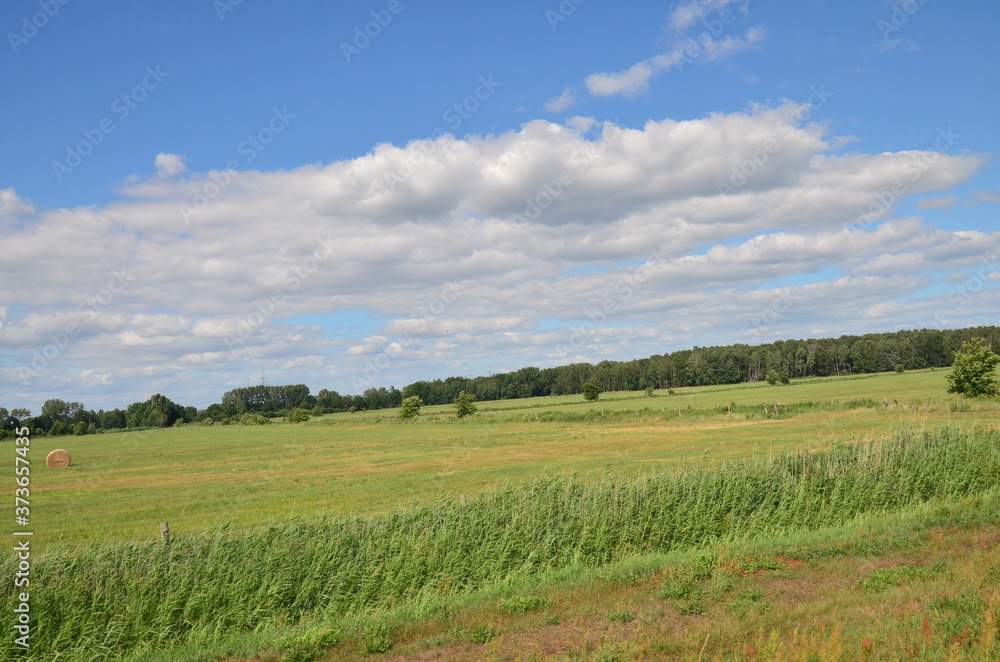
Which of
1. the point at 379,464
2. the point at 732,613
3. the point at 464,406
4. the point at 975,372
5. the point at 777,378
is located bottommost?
the point at 379,464

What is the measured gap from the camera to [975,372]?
57.4 m

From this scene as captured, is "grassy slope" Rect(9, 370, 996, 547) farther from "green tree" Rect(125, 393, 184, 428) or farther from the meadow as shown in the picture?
"green tree" Rect(125, 393, 184, 428)

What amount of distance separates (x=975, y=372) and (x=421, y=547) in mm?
63271

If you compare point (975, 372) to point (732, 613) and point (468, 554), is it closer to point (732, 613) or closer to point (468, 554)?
point (468, 554)

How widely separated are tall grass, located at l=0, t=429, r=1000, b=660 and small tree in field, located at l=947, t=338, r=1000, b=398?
48.1 m

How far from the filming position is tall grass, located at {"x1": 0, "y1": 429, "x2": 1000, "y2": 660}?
35.3 ft

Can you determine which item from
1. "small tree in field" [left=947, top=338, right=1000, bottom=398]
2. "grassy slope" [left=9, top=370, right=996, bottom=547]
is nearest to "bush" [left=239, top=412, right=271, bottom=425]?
"grassy slope" [left=9, top=370, right=996, bottom=547]

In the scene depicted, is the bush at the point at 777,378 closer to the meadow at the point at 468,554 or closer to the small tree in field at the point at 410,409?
the small tree in field at the point at 410,409

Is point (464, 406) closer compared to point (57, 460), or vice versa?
point (57, 460)

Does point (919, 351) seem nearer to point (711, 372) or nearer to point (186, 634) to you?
point (711, 372)

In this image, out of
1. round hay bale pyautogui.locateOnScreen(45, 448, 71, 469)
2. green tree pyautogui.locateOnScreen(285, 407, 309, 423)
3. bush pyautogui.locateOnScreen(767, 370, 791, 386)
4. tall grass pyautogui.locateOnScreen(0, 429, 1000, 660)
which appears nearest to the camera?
tall grass pyautogui.locateOnScreen(0, 429, 1000, 660)

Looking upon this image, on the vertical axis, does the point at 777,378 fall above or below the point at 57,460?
below

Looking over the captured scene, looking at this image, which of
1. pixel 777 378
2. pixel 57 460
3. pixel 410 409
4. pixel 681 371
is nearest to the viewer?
pixel 57 460

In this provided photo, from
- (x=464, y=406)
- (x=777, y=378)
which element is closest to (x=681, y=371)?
(x=777, y=378)
